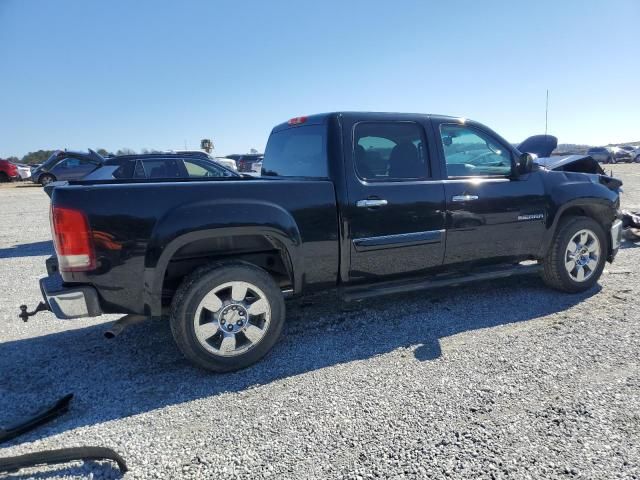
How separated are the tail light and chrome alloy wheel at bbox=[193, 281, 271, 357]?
0.80 meters

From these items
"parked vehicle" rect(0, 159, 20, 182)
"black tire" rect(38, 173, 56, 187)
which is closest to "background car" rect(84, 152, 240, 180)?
"black tire" rect(38, 173, 56, 187)

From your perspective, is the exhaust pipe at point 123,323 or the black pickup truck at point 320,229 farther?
the exhaust pipe at point 123,323

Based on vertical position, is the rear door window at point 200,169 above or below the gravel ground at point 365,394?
above

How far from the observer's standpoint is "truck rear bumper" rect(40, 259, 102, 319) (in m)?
2.68

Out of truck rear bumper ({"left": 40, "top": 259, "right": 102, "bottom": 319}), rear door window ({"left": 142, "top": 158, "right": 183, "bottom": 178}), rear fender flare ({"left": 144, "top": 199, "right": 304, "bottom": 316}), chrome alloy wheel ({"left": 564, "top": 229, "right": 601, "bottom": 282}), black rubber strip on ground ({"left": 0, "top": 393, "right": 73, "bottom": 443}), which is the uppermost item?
rear door window ({"left": 142, "top": 158, "right": 183, "bottom": 178})

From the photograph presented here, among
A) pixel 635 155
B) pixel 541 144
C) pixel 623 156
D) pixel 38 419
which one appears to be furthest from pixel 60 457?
pixel 635 155

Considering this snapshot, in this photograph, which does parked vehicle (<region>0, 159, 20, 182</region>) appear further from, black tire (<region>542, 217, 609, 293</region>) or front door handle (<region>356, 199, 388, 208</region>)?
black tire (<region>542, 217, 609, 293</region>)

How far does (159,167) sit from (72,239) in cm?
619

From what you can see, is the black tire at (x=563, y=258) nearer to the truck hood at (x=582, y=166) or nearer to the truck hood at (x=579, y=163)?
the truck hood at (x=582, y=166)

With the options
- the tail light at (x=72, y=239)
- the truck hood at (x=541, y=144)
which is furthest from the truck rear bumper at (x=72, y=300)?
the truck hood at (x=541, y=144)

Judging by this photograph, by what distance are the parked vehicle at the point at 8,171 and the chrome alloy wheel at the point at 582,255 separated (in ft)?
102

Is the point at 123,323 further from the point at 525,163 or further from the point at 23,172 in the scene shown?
the point at 23,172

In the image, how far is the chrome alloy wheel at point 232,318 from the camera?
2.96 metres

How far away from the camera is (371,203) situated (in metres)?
3.40
